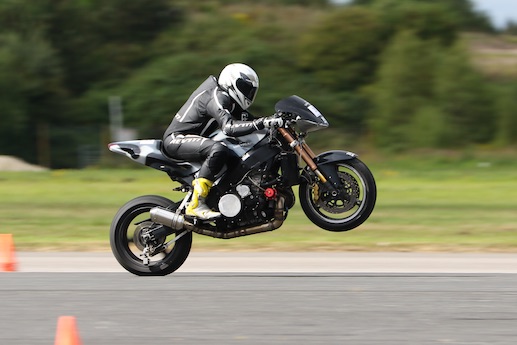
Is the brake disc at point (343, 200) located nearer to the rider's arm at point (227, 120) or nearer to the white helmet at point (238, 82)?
the rider's arm at point (227, 120)

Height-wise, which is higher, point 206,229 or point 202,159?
point 202,159

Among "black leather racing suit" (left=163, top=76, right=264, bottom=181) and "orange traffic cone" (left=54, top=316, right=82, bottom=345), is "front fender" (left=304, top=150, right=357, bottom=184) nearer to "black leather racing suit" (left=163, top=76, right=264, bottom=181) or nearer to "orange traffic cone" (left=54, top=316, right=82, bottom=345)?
"black leather racing suit" (left=163, top=76, right=264, bottom=181)

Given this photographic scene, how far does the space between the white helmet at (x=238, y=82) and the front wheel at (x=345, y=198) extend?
98 cm

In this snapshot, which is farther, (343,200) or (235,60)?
(235,60)

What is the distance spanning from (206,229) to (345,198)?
1.32 metres

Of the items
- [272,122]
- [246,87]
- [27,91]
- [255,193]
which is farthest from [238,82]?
[27,91]

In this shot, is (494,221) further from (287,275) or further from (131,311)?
(131,311)

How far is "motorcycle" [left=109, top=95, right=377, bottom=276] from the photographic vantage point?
30.0 feet

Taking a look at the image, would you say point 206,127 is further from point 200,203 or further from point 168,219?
point 168,219

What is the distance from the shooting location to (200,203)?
30.3 feet

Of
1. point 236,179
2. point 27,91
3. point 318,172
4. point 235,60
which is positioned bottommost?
point 27,91

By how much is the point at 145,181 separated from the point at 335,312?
19.1 meters

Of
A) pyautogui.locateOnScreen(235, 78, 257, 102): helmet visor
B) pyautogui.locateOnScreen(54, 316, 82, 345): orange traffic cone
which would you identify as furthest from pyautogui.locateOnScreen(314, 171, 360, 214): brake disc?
pyautogui.locateOnScreen(54, 316, 82, 345): orange traffic cone

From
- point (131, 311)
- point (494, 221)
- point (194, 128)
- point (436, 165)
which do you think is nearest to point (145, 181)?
→ point (436, 165)
